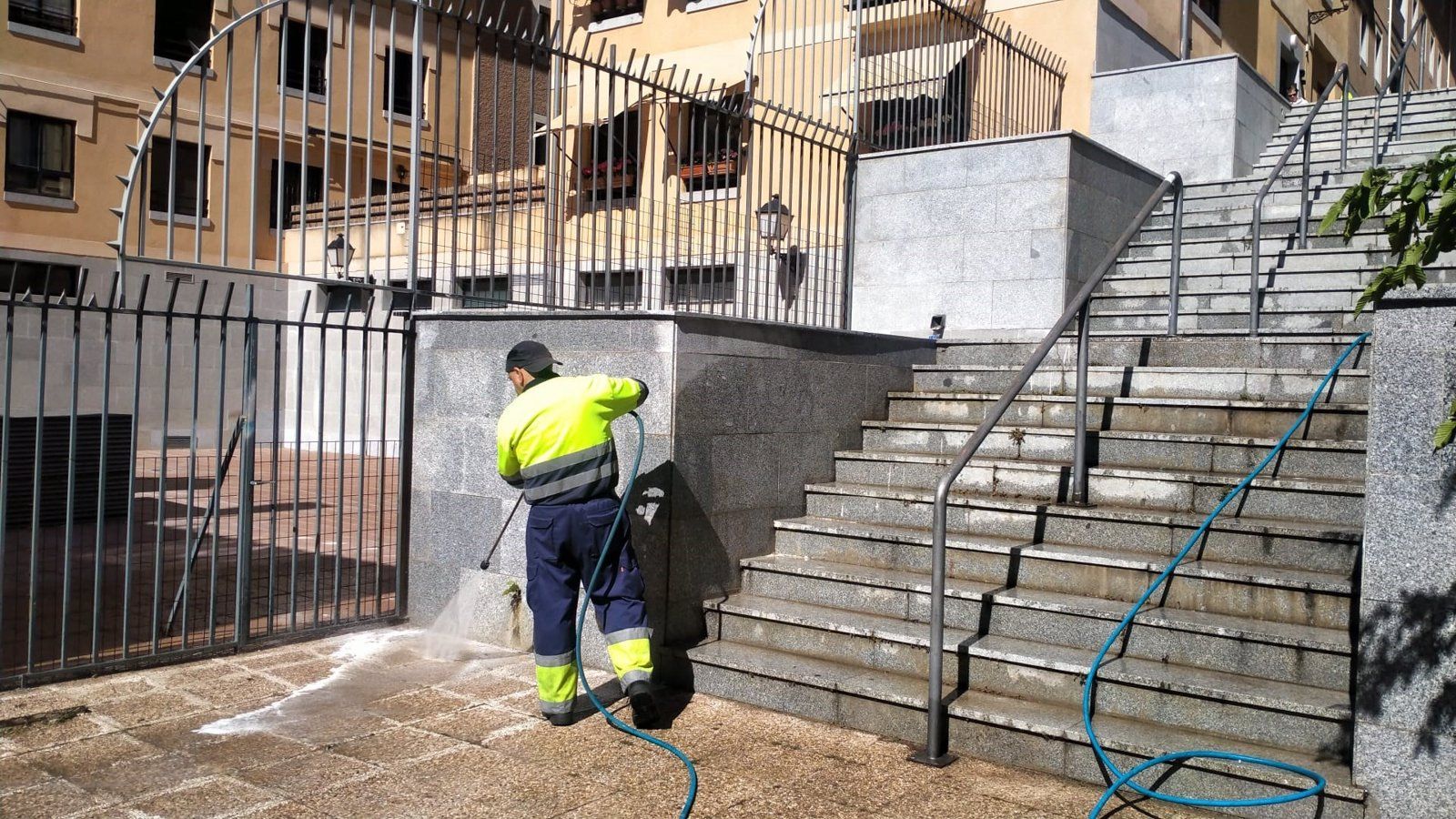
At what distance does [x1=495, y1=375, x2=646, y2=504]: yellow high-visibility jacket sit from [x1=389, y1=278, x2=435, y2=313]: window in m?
1.08

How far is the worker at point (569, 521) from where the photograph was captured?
527 cm

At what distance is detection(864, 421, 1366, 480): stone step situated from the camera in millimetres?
5520

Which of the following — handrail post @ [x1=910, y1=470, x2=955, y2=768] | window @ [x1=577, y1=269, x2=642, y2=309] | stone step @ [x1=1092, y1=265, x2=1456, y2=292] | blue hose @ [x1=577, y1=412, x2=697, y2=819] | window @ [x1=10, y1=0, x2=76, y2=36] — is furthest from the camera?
window @ [x1=10, y1=0, x2=76, y2=36]

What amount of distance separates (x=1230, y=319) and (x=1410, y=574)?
15.6 ft

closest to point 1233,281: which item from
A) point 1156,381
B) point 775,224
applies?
point 1156,381

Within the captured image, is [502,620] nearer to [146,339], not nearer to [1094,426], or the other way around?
[1094,426]

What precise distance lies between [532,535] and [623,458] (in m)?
0.77

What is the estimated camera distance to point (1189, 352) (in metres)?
6.89

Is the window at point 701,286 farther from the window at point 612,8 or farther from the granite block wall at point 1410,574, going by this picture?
the window at point 612,8

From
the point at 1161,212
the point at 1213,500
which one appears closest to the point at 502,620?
the point at 1213,500

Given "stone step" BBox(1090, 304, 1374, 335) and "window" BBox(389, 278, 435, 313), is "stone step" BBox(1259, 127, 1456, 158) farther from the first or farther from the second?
"window" BBox(389, 278, 435, 313)

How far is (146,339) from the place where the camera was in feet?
67.7

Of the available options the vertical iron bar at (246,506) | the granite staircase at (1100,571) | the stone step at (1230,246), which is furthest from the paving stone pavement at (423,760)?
the stone step at (1230,246)

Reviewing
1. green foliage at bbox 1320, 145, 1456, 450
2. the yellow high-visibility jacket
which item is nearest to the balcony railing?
A: the yellow high-visibility jacket
